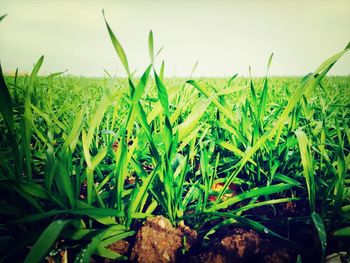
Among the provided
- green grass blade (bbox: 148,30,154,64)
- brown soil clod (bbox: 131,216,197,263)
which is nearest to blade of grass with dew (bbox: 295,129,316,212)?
brown soil clod (bbox: 131,216,197,263)

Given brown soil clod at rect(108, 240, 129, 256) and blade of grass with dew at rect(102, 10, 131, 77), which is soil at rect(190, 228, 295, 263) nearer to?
brown soil clod at rect(108, 240, 129, 256)

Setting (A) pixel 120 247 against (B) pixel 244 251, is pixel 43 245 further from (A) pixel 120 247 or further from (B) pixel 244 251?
(B) pixel 244 251

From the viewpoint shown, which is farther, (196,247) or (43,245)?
(196,247)

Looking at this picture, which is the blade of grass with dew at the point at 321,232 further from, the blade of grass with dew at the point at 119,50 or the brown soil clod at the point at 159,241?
the blade of grass with dew at the point at 119,50

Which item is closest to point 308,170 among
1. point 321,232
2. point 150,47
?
point 321,232

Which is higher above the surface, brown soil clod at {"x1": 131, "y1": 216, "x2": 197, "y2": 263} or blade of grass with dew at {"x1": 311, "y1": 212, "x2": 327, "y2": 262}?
blade of grass with dew at {"x1": 311, "y1": 212, "x2": 327, "y2": 262}

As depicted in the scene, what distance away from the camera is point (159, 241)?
493 millimetres

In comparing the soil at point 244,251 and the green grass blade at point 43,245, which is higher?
the green grass blade at point 43,245

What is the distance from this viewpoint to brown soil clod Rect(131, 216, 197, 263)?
474 millimetres

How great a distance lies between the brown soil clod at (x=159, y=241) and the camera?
0.47 m

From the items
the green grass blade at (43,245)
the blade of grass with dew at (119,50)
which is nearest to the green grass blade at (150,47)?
the blade of grass with dew at (119,50)

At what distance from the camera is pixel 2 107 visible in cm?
39

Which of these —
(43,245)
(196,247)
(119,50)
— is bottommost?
(196,247)

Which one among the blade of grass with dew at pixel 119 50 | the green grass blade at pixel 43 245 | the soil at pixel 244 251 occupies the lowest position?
the soil at pixel 244 251
